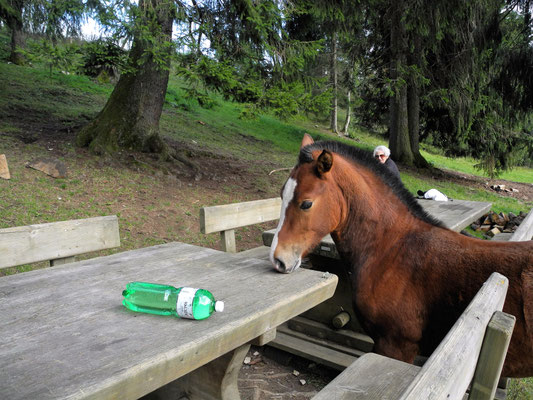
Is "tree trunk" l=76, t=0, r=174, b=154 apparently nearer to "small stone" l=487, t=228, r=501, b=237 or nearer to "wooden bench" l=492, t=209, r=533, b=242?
"wooden bench" l=492, t=209, r=533, b=242

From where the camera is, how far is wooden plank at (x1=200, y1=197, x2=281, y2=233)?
346 centimetres

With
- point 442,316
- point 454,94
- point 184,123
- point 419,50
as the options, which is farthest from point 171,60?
point 454,94

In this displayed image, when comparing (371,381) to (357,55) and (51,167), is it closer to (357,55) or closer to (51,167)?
(51,167)

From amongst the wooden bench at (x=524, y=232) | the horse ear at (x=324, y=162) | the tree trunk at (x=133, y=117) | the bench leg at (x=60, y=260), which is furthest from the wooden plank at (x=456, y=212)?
the tree trunk at (x=133, y=117)

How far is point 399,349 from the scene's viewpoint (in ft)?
8.31

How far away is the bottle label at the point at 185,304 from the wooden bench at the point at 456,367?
2.32ft

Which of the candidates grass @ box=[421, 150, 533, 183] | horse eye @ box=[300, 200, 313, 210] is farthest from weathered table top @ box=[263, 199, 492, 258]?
grass @ box=[421, 150, 533, 183]

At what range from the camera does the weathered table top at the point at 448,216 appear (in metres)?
3.26

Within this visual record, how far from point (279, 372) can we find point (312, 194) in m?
2.02

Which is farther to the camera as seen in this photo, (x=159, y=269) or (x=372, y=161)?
(x=372, y=161)

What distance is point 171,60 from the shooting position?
6.76 m

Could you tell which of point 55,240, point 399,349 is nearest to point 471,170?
point 399,349

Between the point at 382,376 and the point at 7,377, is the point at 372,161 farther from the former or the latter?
the point at 7,377

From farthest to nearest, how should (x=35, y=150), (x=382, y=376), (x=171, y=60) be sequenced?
(x=35, y=150)
(x=171, y=60)
(x=382, y=376)
